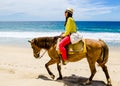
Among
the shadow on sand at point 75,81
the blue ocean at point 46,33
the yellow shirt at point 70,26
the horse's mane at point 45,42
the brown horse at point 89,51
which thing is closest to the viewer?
the yellow shirt at point 70,26

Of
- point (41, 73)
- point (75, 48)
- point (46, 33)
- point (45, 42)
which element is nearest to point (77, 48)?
point (75, 48)

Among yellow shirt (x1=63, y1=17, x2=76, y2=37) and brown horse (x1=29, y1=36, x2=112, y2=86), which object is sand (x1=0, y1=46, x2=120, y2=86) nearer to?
brown horse (x1=29, y1=36, x2=112, y2=86)

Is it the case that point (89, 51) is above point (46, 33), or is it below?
above

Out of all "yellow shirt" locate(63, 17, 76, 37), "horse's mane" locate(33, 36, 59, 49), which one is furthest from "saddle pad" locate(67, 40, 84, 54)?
"horse's mane" locate(33, 36, 59, 49)

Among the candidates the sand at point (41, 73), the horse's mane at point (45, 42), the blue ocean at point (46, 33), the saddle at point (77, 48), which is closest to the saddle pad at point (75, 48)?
the saddle at point (77, 48)

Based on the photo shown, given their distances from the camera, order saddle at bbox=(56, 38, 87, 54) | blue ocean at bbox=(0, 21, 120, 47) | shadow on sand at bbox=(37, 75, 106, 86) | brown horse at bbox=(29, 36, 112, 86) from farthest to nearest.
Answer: blue ocean at bbox=(0, 21, 120, 47) → shadow on sand at bbox=(37, 75, 106, 86) → brown horse at bbox=(29, 36, 112, 86) → saddle at bbox=(56, 38, 87, 54)

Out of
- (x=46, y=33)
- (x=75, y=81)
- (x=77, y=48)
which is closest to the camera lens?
(x=77, y=48)

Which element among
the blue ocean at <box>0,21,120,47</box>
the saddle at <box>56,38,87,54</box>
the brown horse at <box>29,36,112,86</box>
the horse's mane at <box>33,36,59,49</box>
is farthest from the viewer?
the blue ocean at <box>0,21,120,47</box>

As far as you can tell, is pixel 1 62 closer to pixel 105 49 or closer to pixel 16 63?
pixel 16 63

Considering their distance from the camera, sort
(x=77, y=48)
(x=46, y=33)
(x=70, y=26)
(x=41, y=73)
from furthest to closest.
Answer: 1. (x=46, y=33)
2. (x=41, y=73)
3. (x=77, y=48)
4. (x=70, y=26)

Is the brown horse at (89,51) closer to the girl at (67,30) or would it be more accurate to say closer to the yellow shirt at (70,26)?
the girl at (67,30)

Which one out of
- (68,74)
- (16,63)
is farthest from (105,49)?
(16,63)

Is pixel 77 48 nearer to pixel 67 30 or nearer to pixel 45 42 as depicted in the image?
pixel 67 30

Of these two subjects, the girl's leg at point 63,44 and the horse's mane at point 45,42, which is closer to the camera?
the girl's leg at point 63,44
